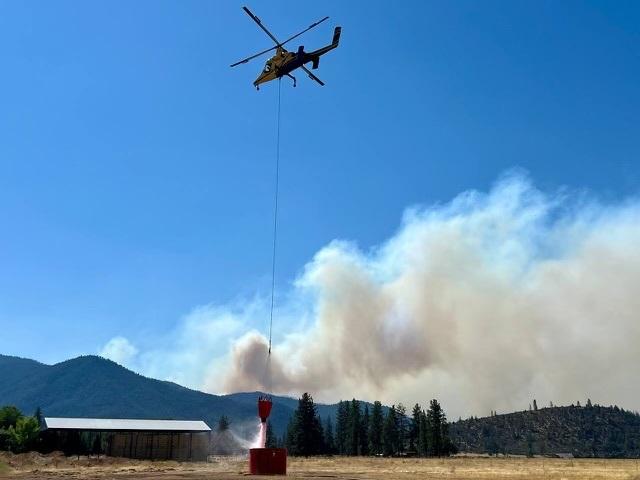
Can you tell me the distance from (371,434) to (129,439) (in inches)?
2971

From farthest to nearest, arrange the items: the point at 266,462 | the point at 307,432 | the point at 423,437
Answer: the point at 423,437 < the point at 307,432 < the point at 266,462

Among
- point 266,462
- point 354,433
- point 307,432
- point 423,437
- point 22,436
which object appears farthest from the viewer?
point 354,433

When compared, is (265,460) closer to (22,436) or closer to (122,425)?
(122,425)

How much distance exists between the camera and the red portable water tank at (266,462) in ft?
161

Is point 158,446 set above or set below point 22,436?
below

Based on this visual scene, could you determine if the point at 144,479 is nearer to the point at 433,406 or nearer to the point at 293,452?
the point at 293,452

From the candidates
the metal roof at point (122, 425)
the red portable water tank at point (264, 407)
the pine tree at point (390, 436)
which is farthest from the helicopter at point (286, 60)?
the pine tree at point (390, 436)

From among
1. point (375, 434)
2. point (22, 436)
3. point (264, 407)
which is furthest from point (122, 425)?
point (375, 434)

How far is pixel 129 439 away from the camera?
9519cm

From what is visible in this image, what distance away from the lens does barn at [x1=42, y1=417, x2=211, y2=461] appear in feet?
306

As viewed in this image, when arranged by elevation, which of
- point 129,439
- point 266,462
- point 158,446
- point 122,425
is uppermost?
point 122,425

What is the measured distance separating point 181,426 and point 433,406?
66.2 m

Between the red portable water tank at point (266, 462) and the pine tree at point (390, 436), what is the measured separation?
349 ft

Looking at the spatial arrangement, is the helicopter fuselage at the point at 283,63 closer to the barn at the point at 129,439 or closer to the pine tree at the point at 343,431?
the barn at the point at 129,439
